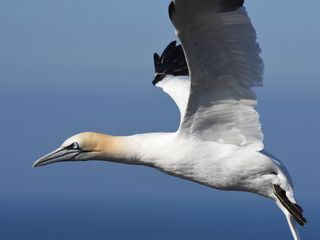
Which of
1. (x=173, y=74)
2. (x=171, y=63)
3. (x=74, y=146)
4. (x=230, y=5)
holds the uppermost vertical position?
(x=230, y=5)

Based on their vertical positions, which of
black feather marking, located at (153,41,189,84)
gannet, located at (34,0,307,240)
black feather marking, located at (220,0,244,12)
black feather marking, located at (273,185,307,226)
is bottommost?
black feather marking, located at (273,185,307,226)

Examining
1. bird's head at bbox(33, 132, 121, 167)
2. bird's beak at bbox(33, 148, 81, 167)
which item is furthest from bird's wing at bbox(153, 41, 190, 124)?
bird's beak at bbox(33, 148, 81, 167)

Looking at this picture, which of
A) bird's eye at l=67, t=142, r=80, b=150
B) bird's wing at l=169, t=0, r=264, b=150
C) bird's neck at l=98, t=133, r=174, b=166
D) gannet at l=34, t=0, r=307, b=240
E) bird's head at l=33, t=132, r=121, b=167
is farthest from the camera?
bird's eye at l=67, t=142, r=80, b=150

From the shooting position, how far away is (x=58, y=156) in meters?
16.0

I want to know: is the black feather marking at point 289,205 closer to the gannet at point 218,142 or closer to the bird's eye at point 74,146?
the gannet at point 218,142

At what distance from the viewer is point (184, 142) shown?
1557 cm

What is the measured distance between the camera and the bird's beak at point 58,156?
52.3ft

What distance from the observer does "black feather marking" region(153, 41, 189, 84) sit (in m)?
19.2

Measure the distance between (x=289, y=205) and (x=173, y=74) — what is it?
418 cm

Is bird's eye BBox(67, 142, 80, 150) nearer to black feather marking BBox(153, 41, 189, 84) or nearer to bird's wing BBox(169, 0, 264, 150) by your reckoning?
bird's wing BBox(169, 0, 264, 150)

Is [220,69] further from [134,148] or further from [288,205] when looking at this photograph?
[288,205]

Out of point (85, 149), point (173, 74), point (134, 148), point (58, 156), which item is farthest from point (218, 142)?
point (173, 74)

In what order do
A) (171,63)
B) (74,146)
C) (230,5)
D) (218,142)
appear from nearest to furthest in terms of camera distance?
(230,5)
(218,142)
(74,146)
(171,63)

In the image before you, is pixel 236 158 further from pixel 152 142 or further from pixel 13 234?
pixel 13 234
